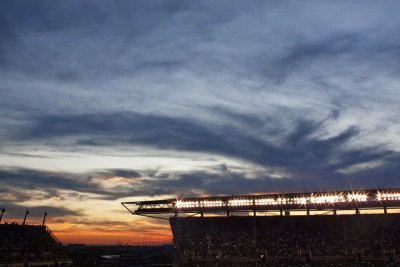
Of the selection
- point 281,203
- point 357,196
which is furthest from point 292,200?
point 357,196

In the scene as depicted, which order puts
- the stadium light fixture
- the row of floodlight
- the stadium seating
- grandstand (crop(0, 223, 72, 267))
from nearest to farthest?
the stadium seating, grandstand (crop(0, 223, 72, 267)), the row of floodlight, the stadium light fixture

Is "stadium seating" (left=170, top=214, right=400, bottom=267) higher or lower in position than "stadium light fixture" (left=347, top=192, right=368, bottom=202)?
lower

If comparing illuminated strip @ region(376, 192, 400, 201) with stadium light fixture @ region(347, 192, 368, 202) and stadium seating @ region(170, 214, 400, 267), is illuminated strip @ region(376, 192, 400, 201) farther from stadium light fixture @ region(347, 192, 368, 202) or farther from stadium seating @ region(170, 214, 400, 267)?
stadium seating @ region(170, 214, 400, 267)

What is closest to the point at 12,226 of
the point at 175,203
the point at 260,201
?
the point at 175,203

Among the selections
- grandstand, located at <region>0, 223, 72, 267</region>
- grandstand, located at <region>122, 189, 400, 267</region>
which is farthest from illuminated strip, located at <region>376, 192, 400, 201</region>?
grandstand, located at <region>0, 223, 72, 267</region>

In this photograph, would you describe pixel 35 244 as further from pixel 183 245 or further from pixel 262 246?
pixel 262 246

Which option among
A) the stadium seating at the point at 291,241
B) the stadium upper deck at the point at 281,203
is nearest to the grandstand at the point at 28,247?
the stadium upper deck at the point at 281,203

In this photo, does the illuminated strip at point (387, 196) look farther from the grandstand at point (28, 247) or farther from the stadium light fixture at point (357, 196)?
the grandstand at point (28, 247)
